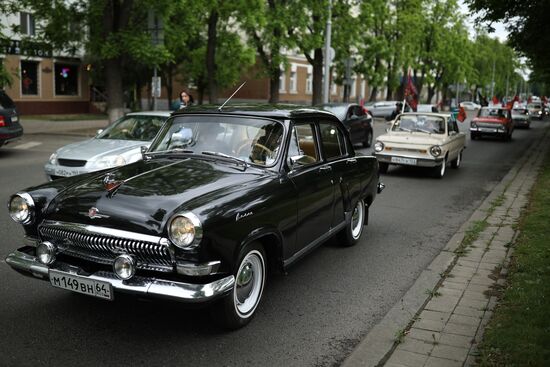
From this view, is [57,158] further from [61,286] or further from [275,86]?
[275,86]

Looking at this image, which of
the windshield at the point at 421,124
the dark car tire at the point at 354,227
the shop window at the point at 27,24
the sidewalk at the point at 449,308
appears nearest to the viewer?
the sidewalk at the point at 449,308

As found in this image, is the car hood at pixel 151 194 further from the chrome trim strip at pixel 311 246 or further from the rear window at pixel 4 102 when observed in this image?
the rear window at pixel 4 102

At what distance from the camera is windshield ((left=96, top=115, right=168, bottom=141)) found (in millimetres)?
10984

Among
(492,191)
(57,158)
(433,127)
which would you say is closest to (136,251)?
(57,158)

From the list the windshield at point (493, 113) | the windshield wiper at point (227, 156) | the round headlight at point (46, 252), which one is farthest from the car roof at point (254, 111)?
the windshield at point (493, 113)

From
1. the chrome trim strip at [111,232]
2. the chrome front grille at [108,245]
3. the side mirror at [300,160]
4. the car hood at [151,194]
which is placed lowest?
the chrome front grille at [108,245]

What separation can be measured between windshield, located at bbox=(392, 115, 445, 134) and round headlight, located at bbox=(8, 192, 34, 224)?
11.0 metres

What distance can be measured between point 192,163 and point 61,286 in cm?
157

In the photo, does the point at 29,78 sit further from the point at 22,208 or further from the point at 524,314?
the point at 524,314

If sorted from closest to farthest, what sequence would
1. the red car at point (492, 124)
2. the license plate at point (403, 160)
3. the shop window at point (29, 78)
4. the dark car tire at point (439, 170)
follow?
the license plate at point (403, 160)
the dark car tire at point (439, 170)
the red car at point (492, 124)
the shop window at point (29, 78)

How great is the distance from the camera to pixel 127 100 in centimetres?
3675

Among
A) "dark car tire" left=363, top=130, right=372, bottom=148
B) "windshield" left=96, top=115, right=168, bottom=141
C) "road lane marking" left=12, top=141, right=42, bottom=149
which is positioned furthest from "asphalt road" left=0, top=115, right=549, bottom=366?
"dark car tire" left=363, top=130, right=372, bottom=148

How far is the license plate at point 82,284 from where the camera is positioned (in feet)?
12.9

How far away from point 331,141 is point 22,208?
3192mm
